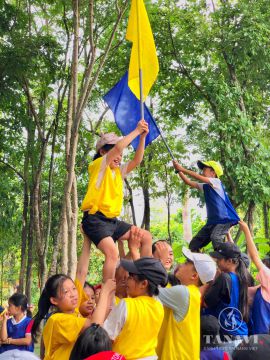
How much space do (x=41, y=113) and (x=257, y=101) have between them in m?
5.23

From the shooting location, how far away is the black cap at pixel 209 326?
13.2 ft

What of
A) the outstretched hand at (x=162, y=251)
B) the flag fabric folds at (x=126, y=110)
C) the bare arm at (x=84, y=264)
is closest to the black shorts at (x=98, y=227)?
the bare arm at (x=84, y=264)

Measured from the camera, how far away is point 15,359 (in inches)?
100

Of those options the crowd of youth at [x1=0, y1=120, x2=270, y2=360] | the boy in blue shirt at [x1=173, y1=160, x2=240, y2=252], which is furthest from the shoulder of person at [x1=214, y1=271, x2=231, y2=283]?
the boy in blue shirt at [x1=173, y1=160, x2=240, y2=252]

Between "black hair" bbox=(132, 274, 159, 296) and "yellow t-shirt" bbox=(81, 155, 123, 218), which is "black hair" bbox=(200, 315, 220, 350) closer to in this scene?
"black hair" bbox=(132, 274, 159, 296)

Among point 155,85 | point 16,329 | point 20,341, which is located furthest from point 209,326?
point 155,85

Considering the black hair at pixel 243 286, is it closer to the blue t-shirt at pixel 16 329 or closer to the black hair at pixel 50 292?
the black hair at pixel 50 292

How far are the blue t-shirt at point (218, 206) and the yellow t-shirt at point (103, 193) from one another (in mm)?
1917

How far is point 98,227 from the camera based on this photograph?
477 cm

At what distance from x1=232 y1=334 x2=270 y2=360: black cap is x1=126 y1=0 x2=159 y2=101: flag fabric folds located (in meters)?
3.15

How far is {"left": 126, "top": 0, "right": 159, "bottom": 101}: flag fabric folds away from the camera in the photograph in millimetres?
5820

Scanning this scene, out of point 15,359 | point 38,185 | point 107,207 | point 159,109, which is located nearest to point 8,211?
point 38,185

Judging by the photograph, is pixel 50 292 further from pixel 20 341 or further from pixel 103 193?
pixel 20 341

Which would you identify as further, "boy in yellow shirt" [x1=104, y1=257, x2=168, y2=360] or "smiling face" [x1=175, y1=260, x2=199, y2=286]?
"smiling face" [x1=175, y1=260, x2=199, y2=286]
